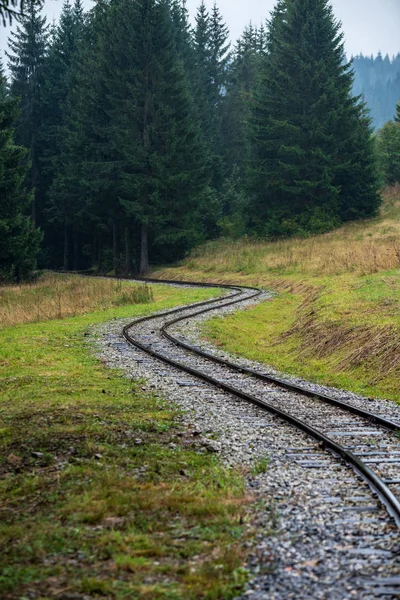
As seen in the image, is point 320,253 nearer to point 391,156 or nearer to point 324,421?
point 324,421

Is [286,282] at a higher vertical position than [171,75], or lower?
lower

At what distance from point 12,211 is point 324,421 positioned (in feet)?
109

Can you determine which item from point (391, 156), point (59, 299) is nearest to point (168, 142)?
point (59, 299)

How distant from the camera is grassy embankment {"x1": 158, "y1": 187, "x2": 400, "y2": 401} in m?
14.7

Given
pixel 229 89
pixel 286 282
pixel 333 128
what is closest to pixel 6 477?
pixel 286 282

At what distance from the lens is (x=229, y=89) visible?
3000 inches

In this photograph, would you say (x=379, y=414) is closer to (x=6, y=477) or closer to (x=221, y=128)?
(x=6, y=477)

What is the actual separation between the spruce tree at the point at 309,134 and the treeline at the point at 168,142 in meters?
0.11

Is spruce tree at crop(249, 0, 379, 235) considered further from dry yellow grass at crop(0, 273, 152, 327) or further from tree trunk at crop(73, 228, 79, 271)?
dry yellow grass at crop(0, 273, 152, 327)

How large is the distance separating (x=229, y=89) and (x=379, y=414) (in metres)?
70.4

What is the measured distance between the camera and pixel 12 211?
3981 cm

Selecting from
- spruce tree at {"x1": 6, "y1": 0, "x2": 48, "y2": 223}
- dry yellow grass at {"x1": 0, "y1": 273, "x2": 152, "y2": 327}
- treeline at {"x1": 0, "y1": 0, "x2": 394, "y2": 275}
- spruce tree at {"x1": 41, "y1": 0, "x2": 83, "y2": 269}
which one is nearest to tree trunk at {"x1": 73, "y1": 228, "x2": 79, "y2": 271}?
spruce tree at {"x1": 41, "y1": 0, "x2": 83, "y2": 269}

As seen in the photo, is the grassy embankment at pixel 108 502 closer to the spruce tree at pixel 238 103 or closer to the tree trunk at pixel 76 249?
the tree trunk at pixel 76 249

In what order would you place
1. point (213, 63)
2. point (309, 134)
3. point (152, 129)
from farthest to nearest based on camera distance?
point (213, 63) < point (309, 134) < point (152, 129)
